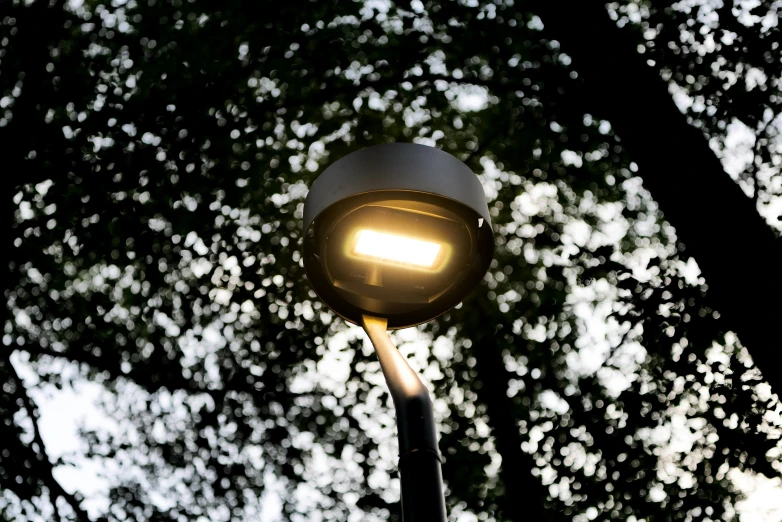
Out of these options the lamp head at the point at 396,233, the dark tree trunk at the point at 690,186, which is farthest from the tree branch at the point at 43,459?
the dark tree trunk at the point at 690,186

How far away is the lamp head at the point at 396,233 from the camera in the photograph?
7.39ft

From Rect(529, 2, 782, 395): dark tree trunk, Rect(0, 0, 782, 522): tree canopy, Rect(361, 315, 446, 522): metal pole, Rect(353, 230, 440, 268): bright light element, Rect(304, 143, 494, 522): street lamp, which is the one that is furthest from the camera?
Rect(0, 0, 782, 522): tree canopy

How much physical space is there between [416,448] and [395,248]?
2.98 ft

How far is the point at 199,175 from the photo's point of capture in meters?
6.74

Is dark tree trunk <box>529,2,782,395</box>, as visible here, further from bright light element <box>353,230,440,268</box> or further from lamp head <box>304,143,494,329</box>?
bright light element <box>353,230,440,268</box>

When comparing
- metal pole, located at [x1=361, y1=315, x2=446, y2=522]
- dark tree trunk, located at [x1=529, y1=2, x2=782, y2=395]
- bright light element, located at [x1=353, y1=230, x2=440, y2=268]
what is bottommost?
metal pole, located at [x1=361, y1=315, x2=446, y2=522]

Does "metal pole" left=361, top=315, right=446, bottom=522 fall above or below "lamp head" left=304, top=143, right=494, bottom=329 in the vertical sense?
below

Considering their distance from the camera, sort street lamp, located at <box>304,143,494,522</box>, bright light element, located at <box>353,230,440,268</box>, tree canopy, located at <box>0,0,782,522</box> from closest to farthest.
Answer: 1. street lamp, located at <box>304,143,494,522</box>
2. bright light element, located at <box>353,230,440,268</box>
3. tree canopy, located at <box>0,0,782,522</box>

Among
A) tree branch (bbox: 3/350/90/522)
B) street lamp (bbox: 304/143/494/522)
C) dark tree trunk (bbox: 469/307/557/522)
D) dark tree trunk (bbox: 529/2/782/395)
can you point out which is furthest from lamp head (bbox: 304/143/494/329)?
tree branch (bbox: 3/350/90/522)

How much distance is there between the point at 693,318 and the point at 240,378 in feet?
18.9

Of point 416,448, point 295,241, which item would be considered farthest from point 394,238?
point 295,241

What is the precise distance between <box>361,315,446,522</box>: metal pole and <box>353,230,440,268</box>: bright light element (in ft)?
1.64

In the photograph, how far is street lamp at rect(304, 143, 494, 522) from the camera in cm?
224

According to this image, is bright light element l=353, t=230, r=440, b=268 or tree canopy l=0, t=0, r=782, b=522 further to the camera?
tree canopy l=0, t=0, r=782, b=522
